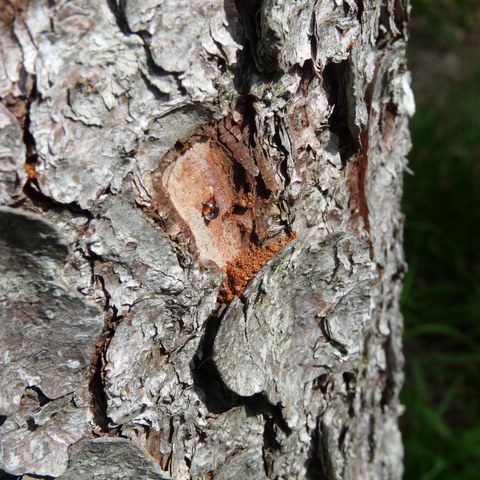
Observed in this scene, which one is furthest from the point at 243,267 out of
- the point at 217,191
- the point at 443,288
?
the point at 443,288

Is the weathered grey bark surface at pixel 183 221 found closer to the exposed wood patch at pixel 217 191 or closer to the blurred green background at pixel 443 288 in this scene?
the exposed wood patch at pixel 217 191

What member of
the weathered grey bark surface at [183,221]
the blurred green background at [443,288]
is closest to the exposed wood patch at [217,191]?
the weathered grey bark surface at [183,221]

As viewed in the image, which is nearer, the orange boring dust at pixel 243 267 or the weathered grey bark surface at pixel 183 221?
the weathered grey bark surface at pixel 183 221

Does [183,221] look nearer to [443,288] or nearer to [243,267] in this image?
[243,267]

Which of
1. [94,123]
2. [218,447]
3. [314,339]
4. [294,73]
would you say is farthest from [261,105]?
[218,447]

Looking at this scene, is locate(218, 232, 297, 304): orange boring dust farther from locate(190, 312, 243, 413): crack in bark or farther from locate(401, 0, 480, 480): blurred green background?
locate(401, 0, 480, 480): blurred green background

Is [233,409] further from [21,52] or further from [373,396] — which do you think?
[21,52]
